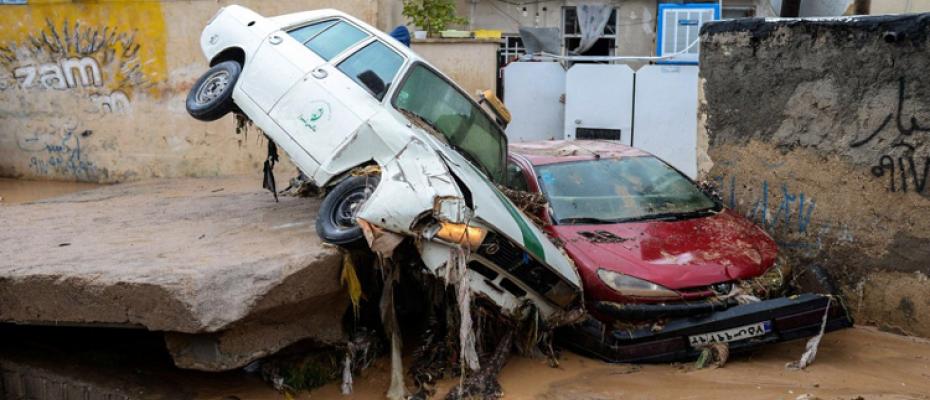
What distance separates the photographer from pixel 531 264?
18.7ft

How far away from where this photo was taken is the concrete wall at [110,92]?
1320 cm

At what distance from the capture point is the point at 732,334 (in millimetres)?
5855

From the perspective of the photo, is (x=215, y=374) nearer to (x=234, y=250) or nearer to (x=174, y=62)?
(x=234, y=250)

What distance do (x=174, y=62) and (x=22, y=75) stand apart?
269 centimetres

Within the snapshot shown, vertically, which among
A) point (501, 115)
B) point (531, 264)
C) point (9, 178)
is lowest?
point (9, 178)

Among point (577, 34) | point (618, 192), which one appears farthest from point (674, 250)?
point (577, 34)

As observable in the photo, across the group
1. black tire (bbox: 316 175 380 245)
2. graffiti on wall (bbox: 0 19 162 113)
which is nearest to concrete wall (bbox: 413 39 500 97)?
graffiti on wall (bbox: 0 19 162 113)

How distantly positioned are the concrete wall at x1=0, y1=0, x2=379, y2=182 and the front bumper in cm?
831

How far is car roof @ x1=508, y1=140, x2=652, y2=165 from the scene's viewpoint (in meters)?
7.52

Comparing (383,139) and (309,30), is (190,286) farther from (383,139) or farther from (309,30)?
(309,30)

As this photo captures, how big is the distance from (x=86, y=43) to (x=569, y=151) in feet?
29.1

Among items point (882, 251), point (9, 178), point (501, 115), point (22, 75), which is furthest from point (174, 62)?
point (882, 251)

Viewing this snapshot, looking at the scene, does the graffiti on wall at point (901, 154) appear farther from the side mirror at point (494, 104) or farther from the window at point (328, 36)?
the window at point (328, 36)

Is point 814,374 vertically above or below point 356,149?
below
